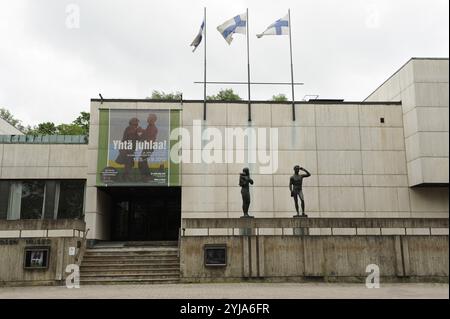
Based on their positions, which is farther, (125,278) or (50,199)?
(50,199)

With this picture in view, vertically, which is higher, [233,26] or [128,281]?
[233,26]

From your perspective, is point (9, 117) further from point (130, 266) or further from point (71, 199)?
point (130, 266)

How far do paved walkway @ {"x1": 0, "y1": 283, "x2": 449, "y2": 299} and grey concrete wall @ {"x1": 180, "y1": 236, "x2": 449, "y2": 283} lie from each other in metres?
0.77

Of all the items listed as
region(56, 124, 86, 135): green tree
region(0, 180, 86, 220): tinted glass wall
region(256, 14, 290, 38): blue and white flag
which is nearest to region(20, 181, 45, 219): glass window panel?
region(0, 180, 86, 220): tinted glass wall

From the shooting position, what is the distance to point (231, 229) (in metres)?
18.1

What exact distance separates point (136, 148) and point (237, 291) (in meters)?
12.7

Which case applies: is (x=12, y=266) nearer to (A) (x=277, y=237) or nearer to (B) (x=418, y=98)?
(A) (x=277, y=237)

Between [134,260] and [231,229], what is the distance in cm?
409

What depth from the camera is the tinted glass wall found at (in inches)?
1052

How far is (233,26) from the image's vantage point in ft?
86.8

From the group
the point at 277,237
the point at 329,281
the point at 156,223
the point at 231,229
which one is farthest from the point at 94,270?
the point at 156,223

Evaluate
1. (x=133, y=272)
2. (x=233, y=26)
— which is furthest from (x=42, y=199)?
(x=233, y=26)
